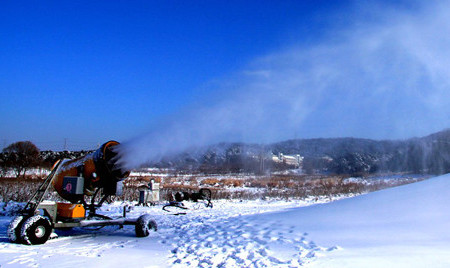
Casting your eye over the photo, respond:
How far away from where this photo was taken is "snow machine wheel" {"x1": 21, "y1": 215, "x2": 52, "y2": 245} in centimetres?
672

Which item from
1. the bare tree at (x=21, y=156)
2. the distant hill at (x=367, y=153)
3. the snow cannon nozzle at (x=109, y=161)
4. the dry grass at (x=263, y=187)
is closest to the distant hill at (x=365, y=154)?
the distant hill at (x=367, y=153)

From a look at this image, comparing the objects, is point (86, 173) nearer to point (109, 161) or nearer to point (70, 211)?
point (109, 161)

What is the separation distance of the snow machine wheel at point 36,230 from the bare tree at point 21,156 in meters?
29.9

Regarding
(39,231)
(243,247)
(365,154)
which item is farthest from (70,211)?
(365,154)

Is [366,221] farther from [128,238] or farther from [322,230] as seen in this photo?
[128,238]

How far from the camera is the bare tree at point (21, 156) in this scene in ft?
115

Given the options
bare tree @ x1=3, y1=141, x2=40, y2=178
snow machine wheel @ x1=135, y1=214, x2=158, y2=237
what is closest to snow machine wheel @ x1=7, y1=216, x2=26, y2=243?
snow machine wheel @ x1=135, y1=214, x2=158, y2=237

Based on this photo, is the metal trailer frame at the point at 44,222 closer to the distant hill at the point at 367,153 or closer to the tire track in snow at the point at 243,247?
the tire track in snow at the point at 243,247

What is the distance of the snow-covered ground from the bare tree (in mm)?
29719

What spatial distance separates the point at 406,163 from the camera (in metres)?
27.7

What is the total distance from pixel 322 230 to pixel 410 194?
8.41 feet

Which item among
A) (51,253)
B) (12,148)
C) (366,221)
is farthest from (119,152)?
(12,148)

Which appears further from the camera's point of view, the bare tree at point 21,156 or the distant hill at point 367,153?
the bare tree at point 21,156

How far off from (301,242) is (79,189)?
466cm
